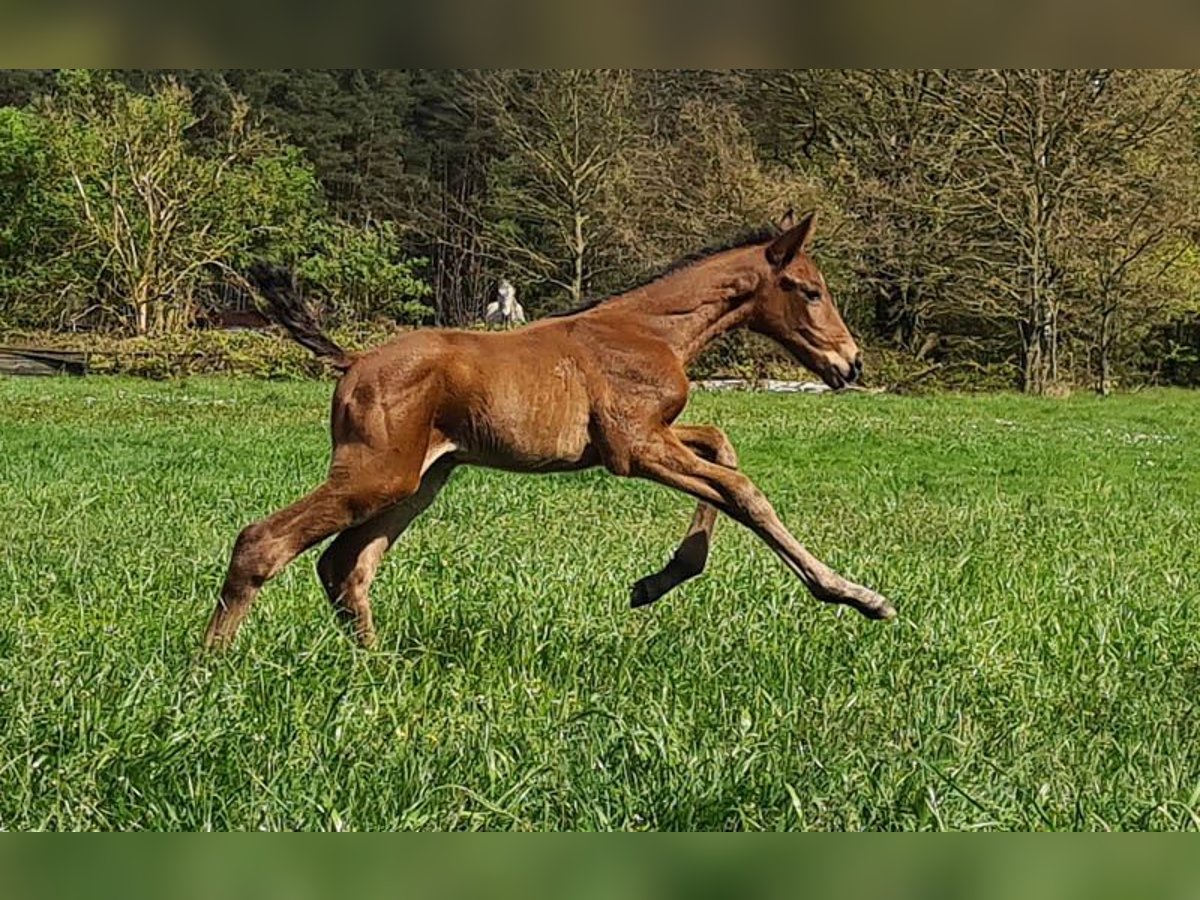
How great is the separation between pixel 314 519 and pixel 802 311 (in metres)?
2.01

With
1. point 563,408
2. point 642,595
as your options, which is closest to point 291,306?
point 563,408

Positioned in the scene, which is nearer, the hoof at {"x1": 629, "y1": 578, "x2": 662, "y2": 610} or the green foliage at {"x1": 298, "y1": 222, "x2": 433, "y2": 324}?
the hoof at {"x1": 629, "y1": 578, "x2": 662, "y2": 610}

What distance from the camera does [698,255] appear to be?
18.0 ft

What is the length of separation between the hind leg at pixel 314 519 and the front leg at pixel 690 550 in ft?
3.52

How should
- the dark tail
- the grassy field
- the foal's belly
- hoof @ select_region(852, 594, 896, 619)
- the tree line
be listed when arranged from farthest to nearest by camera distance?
1. the tree line
2. the dark tail
3. the foal's belly
4. hoof @ select_region(852, 594, 896, 619)
5. the grassy field

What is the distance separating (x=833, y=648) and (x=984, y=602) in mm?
1510

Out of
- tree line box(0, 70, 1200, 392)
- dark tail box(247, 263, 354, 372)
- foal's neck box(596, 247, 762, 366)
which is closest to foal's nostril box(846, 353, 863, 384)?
foal's neck box(596, 247, 762, 366)

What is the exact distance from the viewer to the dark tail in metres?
5.29

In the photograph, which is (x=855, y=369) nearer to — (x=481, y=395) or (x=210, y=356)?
(x=481, y=395)

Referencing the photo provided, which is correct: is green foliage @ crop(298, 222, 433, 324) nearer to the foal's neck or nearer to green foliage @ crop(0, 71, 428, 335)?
green foliage @ crop(0, 71, 428, 335)

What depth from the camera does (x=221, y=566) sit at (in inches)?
292

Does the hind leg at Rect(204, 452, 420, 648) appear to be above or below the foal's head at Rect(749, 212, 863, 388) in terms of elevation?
below

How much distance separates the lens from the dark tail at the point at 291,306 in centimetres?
529

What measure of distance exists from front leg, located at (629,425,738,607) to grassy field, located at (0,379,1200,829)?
27 cm
